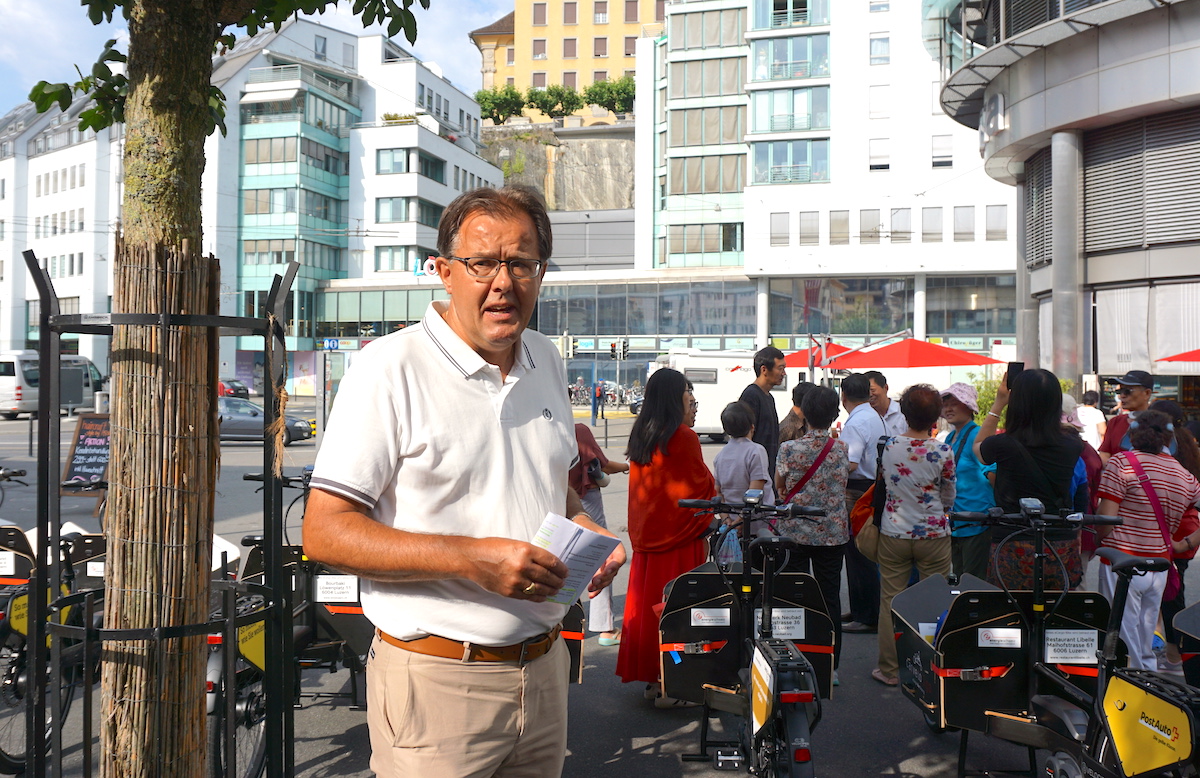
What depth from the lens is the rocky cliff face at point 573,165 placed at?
78500mm

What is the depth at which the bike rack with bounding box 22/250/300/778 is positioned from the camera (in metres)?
2.70

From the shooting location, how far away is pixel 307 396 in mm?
59750

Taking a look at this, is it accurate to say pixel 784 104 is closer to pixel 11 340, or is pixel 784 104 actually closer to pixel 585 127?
pixel 585 127

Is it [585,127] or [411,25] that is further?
[585,127]

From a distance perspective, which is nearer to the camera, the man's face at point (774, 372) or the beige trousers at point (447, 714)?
the beige trousers at point (447, 714)

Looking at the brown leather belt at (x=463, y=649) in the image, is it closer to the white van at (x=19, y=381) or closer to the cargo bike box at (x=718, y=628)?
the cargo bike box at (x=718, y=628)

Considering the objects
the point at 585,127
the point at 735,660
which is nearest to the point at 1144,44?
the point at 735,660

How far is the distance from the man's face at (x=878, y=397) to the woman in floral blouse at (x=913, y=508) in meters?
2.96

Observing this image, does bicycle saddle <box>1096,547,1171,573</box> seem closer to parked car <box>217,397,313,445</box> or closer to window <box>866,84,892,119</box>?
parked car <box>217,397,313,445</box>

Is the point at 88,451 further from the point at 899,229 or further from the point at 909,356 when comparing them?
the point at 899,229

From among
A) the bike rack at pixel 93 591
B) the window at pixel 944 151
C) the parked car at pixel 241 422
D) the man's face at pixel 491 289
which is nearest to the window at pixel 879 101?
the window at pixel 944 151

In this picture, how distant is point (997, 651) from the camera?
180 inches

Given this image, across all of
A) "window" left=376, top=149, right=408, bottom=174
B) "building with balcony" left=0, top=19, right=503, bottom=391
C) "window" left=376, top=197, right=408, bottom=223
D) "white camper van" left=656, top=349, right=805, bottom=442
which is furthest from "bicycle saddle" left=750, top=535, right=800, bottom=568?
"window" left=376, top=149, right=408, bottom=174

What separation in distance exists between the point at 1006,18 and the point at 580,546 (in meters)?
22.2
